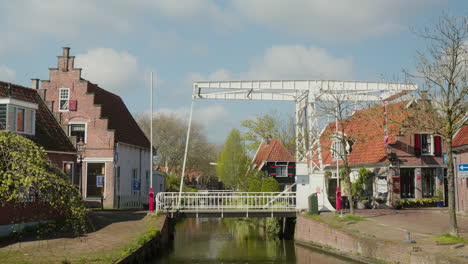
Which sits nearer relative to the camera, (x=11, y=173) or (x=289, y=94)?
(x=11, y=173)

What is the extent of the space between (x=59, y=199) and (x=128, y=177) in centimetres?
2302

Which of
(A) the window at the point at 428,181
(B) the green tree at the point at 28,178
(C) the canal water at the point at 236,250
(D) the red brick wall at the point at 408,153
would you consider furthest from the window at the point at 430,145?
(B) the green tree at the point at 28,178

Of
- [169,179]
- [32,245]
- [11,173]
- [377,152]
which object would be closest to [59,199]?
[11,173]

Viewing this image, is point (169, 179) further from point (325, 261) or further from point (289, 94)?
point (325, 261)

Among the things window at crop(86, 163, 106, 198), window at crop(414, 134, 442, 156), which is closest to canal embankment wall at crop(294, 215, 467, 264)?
window at crop(414, 134, 442, 156)

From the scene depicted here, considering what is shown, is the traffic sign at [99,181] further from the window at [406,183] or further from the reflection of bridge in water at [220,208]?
→ the window at [406,183]

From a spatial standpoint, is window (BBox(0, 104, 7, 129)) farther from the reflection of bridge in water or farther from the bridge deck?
the bridge deck

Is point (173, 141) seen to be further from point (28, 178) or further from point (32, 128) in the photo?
point (28, 178)

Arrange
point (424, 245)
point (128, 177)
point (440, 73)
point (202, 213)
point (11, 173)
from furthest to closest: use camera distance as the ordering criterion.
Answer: point (128, 177)
point (202, 213)
point (440, 73)
point (424, 245)
point (11, 173)

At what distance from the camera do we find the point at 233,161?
47.3m

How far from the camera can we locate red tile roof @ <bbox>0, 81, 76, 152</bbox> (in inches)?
907

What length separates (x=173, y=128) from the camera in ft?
200

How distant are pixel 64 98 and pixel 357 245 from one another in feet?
71.5

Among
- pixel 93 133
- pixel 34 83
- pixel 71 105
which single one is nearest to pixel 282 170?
pixel 93 133
